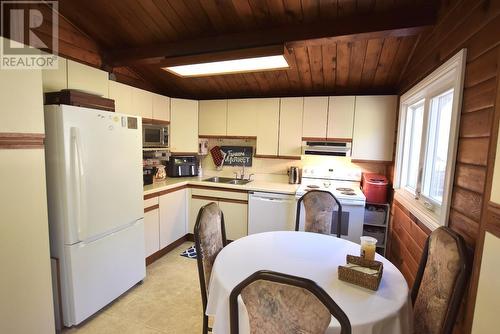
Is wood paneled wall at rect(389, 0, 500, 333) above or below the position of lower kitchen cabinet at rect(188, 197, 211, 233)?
above

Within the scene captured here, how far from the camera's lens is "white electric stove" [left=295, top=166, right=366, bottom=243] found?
282 centimetres

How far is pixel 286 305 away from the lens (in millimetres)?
886

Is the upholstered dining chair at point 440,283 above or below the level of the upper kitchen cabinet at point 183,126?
below

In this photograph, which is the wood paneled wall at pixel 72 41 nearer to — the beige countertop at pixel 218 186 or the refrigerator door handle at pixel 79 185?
the refrigerator door handle at pixel 79 185

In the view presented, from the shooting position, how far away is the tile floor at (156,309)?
1975 millimetres

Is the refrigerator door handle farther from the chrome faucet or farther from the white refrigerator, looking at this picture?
the chrome faucet

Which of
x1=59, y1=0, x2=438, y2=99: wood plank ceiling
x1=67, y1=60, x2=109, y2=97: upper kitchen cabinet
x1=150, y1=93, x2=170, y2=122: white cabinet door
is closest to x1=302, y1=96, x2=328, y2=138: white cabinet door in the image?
x1=59, y1=0, x2=438, y2=99: wood plank ceiling

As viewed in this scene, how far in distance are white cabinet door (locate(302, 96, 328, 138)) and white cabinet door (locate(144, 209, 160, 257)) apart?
212cm

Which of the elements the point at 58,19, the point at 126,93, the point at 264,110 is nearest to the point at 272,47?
the point at 264,110

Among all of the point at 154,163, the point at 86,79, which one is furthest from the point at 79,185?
the point at 154,163

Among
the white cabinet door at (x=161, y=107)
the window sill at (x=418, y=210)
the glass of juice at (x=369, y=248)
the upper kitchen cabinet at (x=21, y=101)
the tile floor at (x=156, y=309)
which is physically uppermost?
the white cabinet door at (x=161, y=107)

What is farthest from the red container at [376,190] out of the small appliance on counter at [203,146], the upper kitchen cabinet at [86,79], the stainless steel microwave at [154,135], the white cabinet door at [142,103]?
the upper kitchen cabinet at [86,79]

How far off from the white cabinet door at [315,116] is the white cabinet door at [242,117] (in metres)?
0.69

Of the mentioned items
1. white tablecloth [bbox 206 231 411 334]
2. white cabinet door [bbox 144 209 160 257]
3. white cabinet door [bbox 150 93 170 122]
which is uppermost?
white cabinet door [bbox 150 93 170 122]
